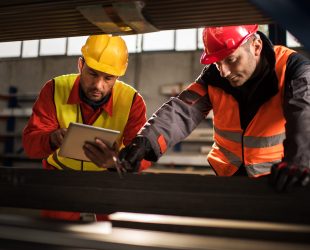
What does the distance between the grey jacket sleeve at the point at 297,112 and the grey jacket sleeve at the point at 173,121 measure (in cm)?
48

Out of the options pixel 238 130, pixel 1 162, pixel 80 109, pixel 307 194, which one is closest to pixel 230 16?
pixel 307 194

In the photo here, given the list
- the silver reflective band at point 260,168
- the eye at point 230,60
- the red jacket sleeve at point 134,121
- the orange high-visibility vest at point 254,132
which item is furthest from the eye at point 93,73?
the silver reflective band at point 260,168

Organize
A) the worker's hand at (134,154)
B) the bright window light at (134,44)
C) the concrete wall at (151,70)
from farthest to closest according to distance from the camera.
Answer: the bright window light at (134,44) < the concrete wall at (151,70) < the worker's hand at (134,154)

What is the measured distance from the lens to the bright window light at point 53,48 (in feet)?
28.4

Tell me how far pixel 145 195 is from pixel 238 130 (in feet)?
2.62

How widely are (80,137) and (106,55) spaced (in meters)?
0.74

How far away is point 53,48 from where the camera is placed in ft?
28.8

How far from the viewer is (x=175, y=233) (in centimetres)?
97

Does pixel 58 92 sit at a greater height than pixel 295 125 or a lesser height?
greater

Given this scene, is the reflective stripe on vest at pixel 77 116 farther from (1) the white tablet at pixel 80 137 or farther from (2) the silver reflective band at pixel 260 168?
(2) the silver reflective band at pixel 260 168

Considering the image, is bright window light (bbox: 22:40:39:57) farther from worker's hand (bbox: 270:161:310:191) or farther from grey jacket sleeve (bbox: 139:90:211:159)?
worker's hand (bbox: 270:161:310:191)

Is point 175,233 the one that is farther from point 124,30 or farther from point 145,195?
point 124,30

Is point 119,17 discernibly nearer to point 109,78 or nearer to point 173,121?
point 173,121

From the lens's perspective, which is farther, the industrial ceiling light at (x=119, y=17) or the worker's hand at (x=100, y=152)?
the worker's hand at (x=100, y=152)
